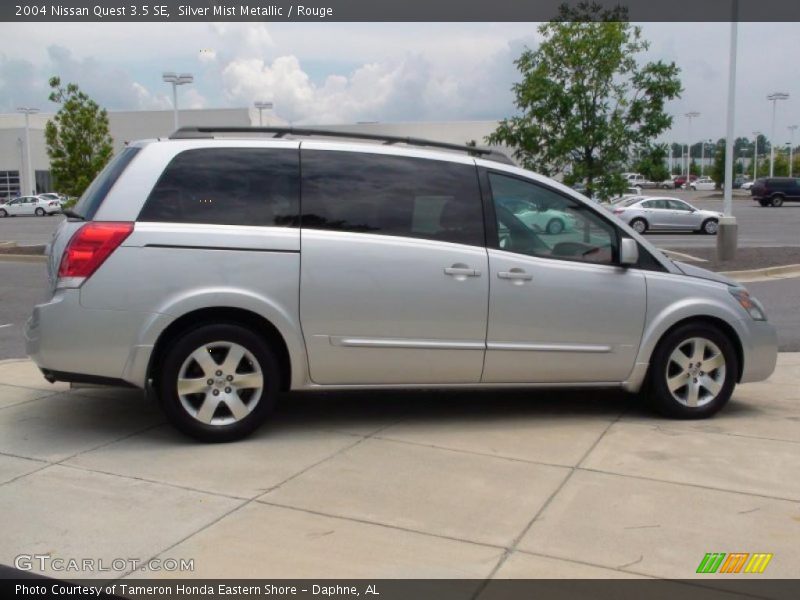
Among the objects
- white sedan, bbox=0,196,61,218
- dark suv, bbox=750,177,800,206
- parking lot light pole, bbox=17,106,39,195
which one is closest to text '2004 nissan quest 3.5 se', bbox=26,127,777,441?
dark suv, bbox=750,177,800,206

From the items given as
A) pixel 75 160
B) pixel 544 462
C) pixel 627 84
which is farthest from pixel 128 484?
pixel 75 160

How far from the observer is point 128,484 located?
189 inches

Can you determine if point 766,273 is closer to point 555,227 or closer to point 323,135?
point 555,227

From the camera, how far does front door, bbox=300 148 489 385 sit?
18.4 ft

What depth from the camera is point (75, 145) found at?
74.5 feet

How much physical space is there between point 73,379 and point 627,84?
13.4 metres

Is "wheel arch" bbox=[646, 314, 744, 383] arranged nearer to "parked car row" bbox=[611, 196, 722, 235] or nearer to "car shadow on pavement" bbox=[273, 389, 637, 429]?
"car shadow on pavement" bbox=[273, 389, 637, 429]

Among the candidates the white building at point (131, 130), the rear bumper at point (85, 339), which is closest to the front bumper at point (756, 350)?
the rear bumper at point (85, 339)

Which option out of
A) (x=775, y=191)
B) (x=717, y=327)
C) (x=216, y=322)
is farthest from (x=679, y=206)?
(x=216, y=322)

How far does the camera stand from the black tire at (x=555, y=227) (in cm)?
617

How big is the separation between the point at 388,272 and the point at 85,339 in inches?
75.0

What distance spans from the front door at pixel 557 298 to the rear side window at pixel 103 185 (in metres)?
2.43

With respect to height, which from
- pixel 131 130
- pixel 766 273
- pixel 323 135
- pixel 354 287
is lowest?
pixel 766 273

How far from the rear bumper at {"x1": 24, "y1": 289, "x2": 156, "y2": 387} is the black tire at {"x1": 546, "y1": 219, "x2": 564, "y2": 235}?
276 cm
